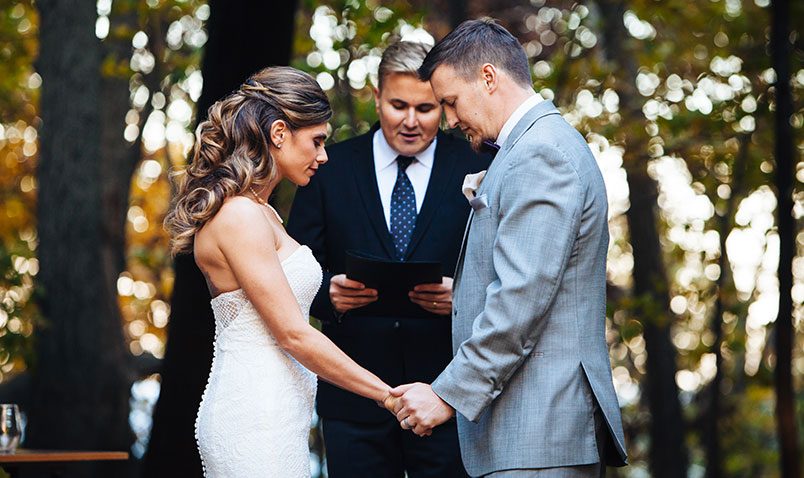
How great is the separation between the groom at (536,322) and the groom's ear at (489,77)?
0.15 m

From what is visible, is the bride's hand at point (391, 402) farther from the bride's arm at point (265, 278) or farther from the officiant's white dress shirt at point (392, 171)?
the officiant's white dress shirt at point (392, 171)

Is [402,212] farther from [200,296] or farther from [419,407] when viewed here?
[200,296]

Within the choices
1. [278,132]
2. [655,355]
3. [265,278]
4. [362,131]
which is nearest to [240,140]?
[278,132]

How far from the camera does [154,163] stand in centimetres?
1755

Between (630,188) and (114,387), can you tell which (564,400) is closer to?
(114,387)

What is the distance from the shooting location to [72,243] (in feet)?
31.2

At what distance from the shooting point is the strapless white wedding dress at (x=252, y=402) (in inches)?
132

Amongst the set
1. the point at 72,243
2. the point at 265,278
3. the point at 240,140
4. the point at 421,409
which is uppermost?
the point at 240,140

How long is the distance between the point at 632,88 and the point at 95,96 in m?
4.38

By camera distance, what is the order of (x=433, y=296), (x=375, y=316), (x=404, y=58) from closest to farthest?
(x=433, y=296), (x=375, y=316), (x=404, y=58)

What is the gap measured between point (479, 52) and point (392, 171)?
0.99 meters

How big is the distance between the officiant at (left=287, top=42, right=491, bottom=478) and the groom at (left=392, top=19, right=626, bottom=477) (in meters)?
0.68

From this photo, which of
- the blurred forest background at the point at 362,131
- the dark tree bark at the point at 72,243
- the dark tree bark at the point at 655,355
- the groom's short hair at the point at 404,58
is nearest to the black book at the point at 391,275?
the groom's short hair at the point at 404,58

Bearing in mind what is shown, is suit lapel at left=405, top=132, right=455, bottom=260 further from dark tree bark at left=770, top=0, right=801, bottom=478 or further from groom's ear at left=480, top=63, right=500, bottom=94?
dark tree bark at left=770, top=0, right=801, bottom=478
